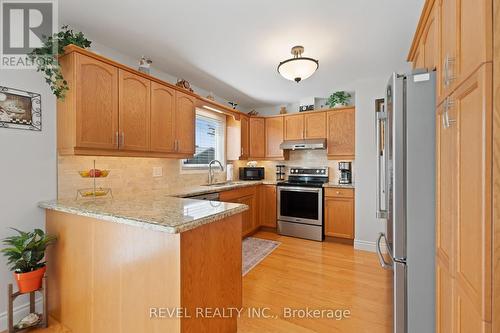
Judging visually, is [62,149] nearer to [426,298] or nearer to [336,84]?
[426,298]

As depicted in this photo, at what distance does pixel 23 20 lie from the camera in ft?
6.00

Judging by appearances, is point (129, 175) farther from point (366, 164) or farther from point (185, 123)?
point (366, 164)

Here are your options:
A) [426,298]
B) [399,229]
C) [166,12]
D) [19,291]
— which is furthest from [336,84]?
[19,291]

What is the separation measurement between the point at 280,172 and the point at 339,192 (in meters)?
1.36

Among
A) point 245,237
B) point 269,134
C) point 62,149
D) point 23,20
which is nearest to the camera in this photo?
point 23,20

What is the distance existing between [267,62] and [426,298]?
2.63 metres

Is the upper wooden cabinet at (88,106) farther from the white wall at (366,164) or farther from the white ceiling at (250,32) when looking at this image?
the white wall at (366,164)

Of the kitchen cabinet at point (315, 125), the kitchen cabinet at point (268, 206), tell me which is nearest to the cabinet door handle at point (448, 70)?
the kitchen cabinet at point (315, 125)

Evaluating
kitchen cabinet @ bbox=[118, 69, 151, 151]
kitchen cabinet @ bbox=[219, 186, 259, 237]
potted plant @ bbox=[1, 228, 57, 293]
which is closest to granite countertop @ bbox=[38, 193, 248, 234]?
potted plant @ bbox=[1, 228, 57, 293]

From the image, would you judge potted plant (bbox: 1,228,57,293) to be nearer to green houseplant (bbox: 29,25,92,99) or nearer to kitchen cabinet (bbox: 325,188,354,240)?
green houseplant (bbox: 29,25,92,99)

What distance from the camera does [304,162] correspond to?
4.49 meters

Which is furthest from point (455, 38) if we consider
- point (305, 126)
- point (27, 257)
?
point (305, 126)

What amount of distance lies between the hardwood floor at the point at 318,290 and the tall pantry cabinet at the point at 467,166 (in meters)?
0.84

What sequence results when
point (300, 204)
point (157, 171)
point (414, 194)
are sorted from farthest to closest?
point (300, 204), point (157, 171), point (414, 194)
